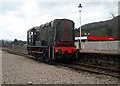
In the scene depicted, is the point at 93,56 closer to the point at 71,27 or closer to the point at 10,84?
the point at 71,27

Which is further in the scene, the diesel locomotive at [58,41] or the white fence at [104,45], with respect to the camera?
the white fence at [104,45]

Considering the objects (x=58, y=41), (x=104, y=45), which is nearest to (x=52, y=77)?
(x=58, y=41)

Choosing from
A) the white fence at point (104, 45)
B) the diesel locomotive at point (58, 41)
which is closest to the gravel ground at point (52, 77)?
the diesel locomotive at point (58, 41)

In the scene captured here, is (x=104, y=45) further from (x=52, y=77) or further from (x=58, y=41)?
(x=52, y=77)

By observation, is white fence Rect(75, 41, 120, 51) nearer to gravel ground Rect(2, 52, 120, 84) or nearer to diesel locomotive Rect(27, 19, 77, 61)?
diesel locomotive Rect(27, 19, 77, 61)

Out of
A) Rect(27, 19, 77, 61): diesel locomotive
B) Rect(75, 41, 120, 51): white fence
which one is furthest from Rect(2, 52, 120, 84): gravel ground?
Rect(75, 41, 120, 51): white fence

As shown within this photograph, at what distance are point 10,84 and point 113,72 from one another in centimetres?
707

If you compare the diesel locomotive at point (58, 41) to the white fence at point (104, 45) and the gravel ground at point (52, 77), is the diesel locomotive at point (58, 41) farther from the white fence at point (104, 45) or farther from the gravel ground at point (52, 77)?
the white fence at point (104, 45)

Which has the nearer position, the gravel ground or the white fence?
the gravel ground

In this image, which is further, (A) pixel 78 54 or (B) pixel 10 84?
(A) pixel 78 54

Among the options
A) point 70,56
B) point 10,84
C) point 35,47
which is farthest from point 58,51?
point 10,84

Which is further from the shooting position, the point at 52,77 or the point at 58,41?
the point at 58,41

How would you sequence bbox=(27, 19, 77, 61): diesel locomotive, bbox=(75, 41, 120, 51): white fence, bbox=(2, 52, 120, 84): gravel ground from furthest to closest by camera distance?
bbox=(75, 41, 120, 51): white fence → bbox=(27, 19, 77, 61): diesel locomotive → bbox=(2, 52, 120, 84): gravel ground

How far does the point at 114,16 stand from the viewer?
70.9 metres
